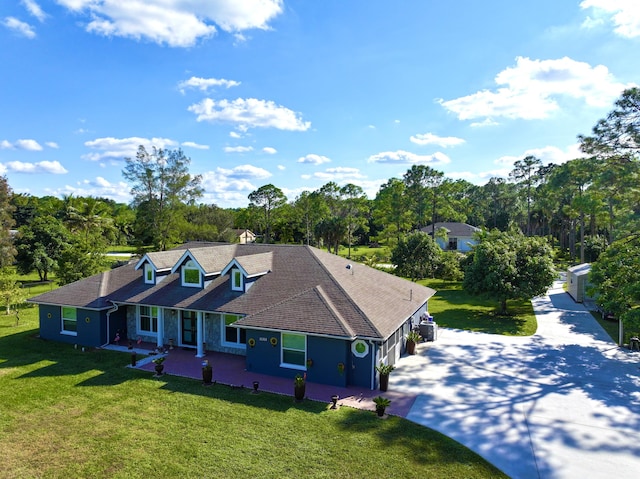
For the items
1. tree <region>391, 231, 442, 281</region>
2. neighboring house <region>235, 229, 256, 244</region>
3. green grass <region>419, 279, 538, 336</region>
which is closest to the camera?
green grass <region>419, 279, 538, 336</region>

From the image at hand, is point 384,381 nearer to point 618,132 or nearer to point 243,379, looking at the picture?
point 243,379

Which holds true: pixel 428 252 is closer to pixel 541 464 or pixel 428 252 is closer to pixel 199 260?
pixel 199 260

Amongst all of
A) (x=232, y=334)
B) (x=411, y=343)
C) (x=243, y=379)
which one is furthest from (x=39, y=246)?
(x=411, y=343)

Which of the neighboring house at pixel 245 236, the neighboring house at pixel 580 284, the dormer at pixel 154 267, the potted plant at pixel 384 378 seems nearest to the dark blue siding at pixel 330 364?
the potted plant at pixel 384 378

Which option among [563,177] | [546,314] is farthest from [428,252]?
[563,177]

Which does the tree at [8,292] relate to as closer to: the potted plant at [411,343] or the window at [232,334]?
the window at [232,334]

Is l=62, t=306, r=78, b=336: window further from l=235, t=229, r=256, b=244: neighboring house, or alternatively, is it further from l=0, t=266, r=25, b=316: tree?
l=235, t=229, r=256, b=244: neighboring house

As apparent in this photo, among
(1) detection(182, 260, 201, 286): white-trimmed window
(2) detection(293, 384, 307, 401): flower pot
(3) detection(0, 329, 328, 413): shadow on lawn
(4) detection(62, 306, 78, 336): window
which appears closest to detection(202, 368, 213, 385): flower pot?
(3) detection(0, 329, 328, 413): shadow on lawn
